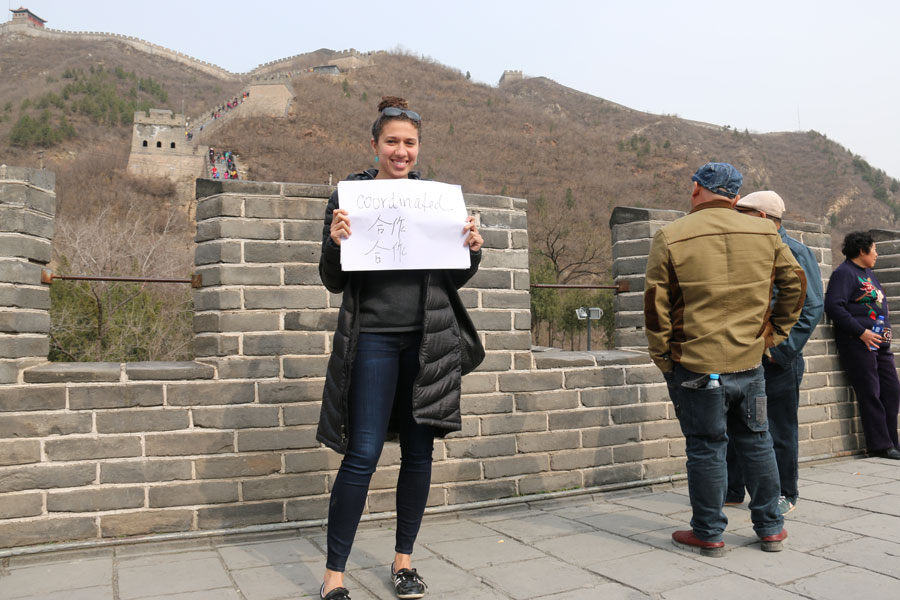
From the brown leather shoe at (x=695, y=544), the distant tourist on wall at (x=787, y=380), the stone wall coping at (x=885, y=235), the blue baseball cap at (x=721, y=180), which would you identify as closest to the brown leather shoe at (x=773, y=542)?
the brown leather shoe at (x=695, y=544)

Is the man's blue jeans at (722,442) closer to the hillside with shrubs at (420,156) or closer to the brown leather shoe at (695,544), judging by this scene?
the brown leather shoe at (695,544)

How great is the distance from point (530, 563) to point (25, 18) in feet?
420

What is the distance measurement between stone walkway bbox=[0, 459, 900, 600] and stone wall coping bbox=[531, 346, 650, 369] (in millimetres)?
→ 962

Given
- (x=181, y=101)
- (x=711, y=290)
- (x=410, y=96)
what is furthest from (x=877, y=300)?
(x=181, y=101)

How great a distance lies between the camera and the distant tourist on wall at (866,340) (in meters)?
5.82

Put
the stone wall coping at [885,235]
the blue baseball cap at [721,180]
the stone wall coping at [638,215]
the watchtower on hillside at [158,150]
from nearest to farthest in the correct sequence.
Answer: the blue baseball cap at [721,180]
the stone wall coping at [638,215]
the stone wall coping at [885,235]
the watchtower on hillside at [158,150]

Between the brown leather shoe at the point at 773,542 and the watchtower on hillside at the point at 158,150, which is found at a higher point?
the watchtower on hillside at the point at 158,150

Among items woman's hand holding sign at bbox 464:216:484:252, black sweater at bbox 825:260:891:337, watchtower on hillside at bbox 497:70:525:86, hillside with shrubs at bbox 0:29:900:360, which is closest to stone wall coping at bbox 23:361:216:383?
woman's hand holding sign at bbox 464:216:484:252

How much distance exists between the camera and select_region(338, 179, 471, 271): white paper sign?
2.78 metres

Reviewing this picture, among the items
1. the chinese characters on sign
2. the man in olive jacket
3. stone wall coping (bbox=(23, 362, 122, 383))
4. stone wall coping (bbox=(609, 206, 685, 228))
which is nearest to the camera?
the chinese characters on sign

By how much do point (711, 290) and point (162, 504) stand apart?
2982 mm

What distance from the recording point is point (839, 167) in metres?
93.6

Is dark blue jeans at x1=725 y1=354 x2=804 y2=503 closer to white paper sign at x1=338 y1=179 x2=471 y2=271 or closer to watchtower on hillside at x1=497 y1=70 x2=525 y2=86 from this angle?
white paper sign at x1=338 y1=179 x2=471 y2=271

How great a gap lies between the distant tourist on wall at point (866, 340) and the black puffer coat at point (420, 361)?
4.33 meters
